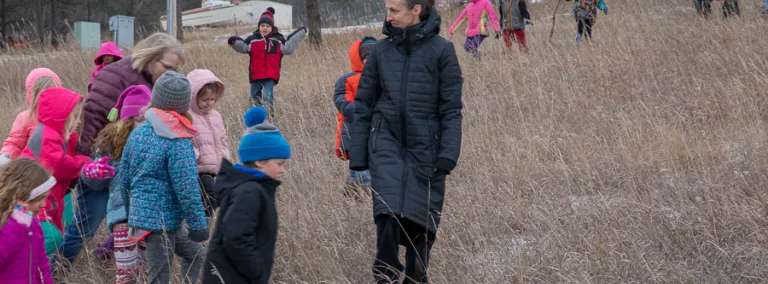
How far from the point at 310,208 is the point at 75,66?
38.2ft

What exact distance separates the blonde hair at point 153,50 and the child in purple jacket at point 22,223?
1534mm

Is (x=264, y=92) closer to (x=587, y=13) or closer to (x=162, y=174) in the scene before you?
(x=587, y=13)

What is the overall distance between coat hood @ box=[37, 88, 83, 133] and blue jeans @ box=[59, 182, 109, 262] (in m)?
0.50

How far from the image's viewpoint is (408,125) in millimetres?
3998

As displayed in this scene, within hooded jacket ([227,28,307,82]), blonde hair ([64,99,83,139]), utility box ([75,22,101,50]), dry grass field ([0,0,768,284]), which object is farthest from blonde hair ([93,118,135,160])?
utility box ([75,22,101,50])

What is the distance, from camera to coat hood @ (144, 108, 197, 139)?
4320mm

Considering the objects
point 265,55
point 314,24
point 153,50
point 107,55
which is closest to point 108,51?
point 107,55

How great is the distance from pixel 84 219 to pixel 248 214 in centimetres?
232

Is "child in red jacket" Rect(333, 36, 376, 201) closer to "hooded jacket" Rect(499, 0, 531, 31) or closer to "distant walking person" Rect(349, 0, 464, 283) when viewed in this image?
"distant walking person" Rect(349, 0, 464, 283)

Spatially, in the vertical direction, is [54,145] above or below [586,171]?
above

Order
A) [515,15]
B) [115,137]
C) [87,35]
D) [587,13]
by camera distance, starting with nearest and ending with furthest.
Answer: [115,137]
[587,13]
[515,15]
[87,35]

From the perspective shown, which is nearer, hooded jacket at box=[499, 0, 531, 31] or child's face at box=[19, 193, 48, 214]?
child's face at box=[19, 193, 48, 214]

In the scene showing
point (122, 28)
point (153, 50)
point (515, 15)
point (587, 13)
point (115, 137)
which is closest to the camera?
point (115, 137)

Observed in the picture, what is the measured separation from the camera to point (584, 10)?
12359mm
